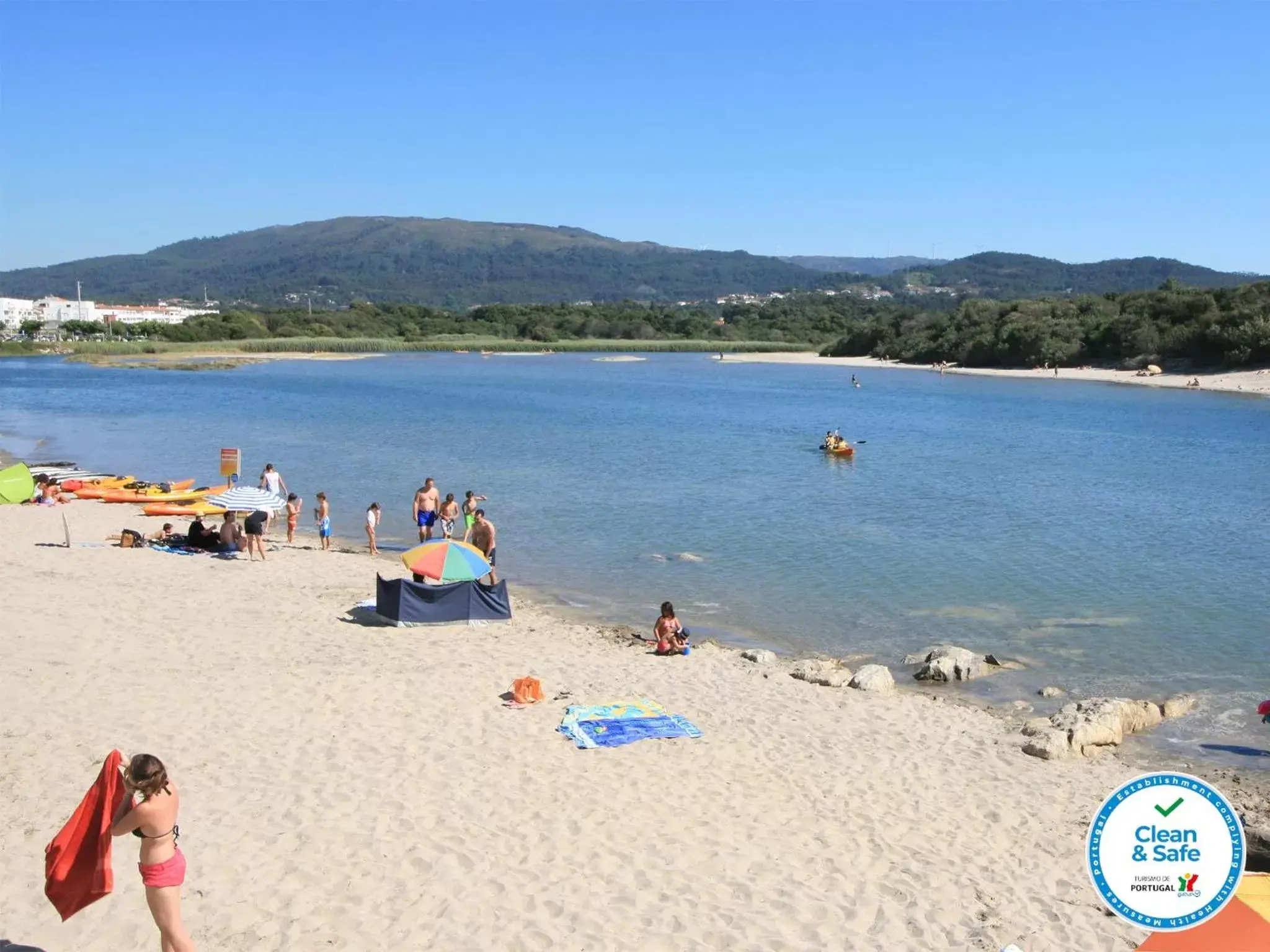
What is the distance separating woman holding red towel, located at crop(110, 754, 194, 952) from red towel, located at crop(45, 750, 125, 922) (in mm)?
176

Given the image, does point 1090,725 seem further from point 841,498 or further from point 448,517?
point 841,498

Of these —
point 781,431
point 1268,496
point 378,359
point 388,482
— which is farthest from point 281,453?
point 378,359

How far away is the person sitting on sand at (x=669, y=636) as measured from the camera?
13.2m

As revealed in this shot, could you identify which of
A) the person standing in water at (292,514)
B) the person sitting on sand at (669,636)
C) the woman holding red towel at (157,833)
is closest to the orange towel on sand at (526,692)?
the person sitting on sand at (669,636)

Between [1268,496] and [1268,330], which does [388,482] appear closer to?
[1268,496]

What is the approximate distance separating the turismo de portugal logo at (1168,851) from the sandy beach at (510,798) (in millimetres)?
1187

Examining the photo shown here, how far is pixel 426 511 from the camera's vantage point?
740 inches

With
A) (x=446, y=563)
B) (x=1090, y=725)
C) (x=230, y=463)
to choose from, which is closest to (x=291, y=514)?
(x=230, y=463)

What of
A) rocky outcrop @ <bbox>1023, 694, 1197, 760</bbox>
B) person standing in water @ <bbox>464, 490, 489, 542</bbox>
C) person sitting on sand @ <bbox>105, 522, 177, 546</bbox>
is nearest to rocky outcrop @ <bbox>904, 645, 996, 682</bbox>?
rocky outcrop @ <bbox>1023, 694, 1197, 760</bbox>

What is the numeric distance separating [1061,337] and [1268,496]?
192 feet

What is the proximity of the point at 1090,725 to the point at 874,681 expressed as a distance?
2.32 metres

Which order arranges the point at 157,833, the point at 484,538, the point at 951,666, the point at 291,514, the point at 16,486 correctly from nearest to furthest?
the point at 157,833 → the point at 951,666 → the point at 484,538 → the point at 291,514 → the point at 16,486

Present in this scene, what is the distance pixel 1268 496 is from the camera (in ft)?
94.8

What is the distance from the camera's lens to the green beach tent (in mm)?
22578
